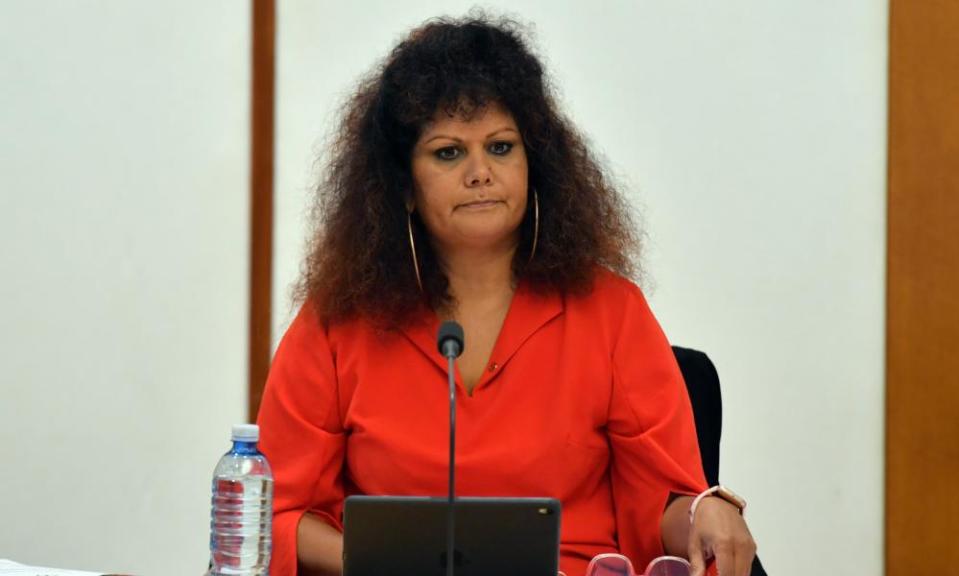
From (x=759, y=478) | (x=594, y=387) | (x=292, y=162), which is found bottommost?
(x=759, y=478)

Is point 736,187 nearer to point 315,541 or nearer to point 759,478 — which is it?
point 759,478

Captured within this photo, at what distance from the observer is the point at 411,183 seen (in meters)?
2.18

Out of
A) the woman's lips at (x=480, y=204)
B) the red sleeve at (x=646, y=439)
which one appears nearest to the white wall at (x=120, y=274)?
the woman's lips at (x=480, y=204)

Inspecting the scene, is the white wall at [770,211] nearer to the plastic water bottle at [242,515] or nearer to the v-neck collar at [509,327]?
the v-neck collar at [509,327]

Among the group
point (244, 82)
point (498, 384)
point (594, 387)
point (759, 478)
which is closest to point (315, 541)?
point (498, 384)

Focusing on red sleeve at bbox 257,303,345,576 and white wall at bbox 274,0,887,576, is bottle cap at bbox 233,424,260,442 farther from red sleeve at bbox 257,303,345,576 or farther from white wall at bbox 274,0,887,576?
white wall at bbox 274,0,887,576

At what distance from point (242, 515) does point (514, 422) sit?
17.9 inches

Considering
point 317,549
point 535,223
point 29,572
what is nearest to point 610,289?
point 535,223

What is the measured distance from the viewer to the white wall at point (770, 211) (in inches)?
121

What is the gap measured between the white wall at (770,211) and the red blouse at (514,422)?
109cm

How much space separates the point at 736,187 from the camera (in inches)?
125

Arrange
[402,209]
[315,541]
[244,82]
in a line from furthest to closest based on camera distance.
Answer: [244,82] → [402,209] → [315,541]

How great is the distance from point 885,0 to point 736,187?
572mm

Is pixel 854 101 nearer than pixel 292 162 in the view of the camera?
Yes
